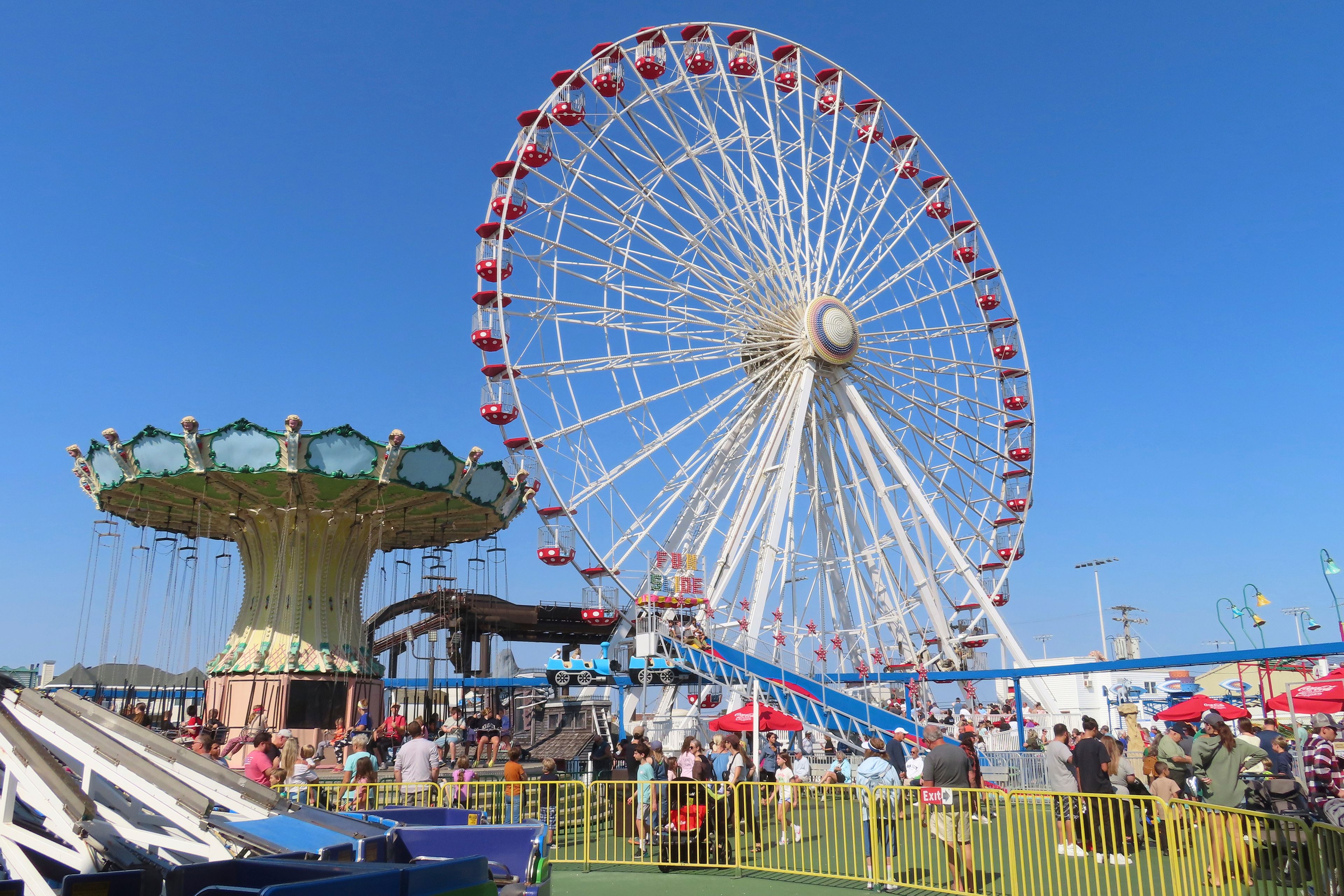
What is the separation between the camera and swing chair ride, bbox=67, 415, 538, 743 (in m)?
18.2

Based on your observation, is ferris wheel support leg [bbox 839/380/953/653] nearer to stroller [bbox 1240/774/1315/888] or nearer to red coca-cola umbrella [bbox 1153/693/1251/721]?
red coca-cola umbrella [bbox 1153/693/1251/721]

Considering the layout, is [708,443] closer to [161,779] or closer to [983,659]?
[983,659]

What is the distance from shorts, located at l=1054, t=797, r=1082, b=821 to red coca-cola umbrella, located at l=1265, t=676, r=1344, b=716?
8129mm

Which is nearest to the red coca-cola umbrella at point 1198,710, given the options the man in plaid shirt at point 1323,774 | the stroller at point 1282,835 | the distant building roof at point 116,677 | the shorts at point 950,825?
the man in plaid shirt at point 1323,774

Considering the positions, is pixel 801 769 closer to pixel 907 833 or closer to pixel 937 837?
pixel 907 833

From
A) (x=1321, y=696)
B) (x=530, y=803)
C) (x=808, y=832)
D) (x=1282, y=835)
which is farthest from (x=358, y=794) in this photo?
(x=1321, y=696)

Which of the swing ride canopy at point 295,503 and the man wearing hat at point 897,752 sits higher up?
the swing ride canopy at point 295,503

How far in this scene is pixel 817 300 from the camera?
24.7 meters

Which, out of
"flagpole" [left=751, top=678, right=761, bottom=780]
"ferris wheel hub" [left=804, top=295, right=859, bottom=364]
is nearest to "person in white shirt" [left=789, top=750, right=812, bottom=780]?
"flagpole" [left=751, top=678, right=761, bottom=780]

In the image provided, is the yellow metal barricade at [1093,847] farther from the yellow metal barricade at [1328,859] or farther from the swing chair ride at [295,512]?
the swing chair ride at [295,512]

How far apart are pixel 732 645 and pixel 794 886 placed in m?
12.6

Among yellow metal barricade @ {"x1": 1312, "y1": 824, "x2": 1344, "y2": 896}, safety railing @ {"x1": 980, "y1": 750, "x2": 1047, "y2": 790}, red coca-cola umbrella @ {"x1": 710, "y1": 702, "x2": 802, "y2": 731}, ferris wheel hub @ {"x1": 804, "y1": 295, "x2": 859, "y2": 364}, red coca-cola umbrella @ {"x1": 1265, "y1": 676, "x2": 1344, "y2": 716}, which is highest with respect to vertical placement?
ferris wheel hub @ {"x1": 804, "y1": 295, "x2": 859, "y2": 364}

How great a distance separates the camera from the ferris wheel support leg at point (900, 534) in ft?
80.5

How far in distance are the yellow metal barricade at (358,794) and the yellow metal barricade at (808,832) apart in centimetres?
310
